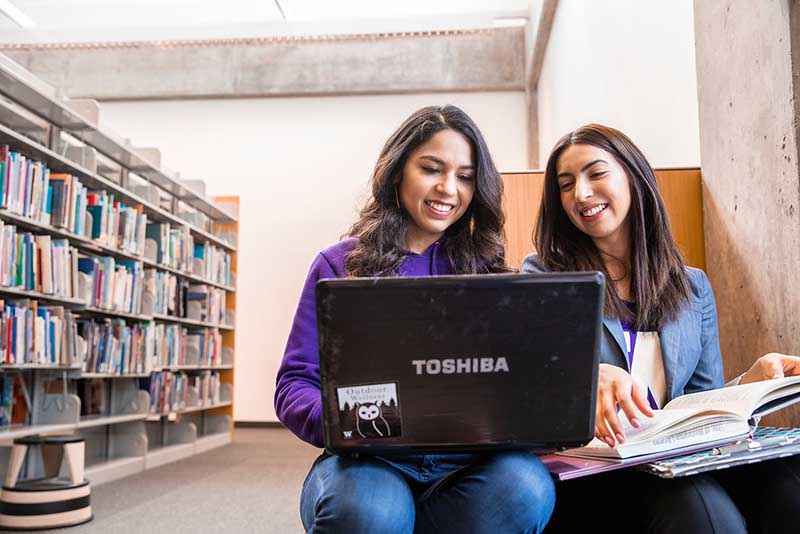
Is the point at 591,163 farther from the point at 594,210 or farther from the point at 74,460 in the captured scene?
the point at 74,460

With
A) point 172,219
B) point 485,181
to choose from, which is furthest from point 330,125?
point 485,181

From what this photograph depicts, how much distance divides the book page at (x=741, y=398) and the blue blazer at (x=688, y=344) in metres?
0.14

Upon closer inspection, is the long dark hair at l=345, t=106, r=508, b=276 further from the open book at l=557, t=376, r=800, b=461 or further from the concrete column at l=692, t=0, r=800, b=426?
the concrete column at l=692, t=0, r=800, b=426

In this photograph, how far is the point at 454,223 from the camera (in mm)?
1347

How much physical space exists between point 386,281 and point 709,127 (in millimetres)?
1443

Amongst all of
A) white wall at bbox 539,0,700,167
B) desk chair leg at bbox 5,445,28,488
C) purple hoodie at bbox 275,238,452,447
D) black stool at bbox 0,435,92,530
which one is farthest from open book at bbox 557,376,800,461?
desk chair leg at bbox 5,445,28,488

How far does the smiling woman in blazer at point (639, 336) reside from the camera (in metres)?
0.96

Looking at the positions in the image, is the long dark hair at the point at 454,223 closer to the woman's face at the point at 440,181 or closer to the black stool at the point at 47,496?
the woman's face at the point at 440,181

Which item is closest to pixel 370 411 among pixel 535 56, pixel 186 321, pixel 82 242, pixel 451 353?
pixel 451 353

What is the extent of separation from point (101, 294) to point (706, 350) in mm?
2844

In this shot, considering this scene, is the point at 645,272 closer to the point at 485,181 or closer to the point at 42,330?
the point at 485,181

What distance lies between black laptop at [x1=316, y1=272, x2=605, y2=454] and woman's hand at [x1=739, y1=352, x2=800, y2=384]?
0.57 metres

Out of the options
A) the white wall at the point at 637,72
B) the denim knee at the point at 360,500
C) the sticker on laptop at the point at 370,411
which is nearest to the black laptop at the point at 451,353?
the sticker on laptop at the point at 370,411

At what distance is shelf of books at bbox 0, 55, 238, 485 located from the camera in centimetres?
280
